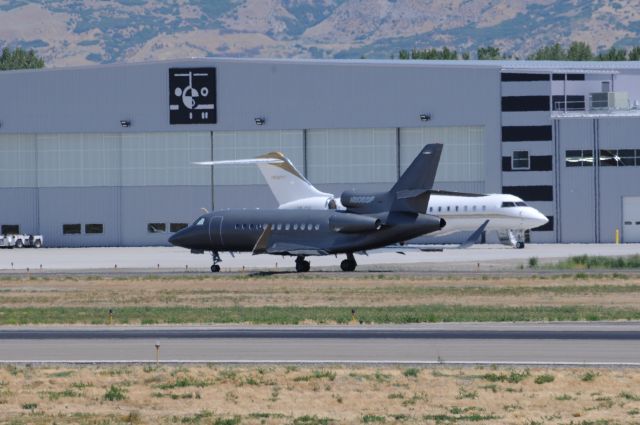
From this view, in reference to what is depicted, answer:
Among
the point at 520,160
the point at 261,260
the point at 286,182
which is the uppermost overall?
the point at 520,160

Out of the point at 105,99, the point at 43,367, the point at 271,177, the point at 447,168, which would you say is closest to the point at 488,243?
the point at 447,168

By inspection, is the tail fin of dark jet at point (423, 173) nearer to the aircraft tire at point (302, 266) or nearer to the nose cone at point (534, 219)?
the aircraft tire at point (302, 266)

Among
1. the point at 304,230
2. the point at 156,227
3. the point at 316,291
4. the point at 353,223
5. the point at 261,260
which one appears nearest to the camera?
the point at 316,291

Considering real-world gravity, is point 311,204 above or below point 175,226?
above

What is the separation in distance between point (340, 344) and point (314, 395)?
8.14 metres

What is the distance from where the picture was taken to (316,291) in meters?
59.7

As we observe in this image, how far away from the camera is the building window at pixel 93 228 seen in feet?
359

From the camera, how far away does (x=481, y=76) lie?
103750 millimetres

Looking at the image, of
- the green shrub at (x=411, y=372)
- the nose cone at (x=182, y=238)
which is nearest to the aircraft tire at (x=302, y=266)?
the nose cone at (x=182, y=238)

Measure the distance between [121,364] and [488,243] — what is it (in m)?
73.5

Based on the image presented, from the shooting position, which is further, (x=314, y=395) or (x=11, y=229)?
(x=11, y=229)

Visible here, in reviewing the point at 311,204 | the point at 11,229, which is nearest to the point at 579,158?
the point at 311,204

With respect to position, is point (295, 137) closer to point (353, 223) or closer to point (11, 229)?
point (11, 229)

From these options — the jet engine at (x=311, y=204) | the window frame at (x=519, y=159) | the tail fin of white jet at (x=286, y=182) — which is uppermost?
the window frame at (x=519, y=159)
